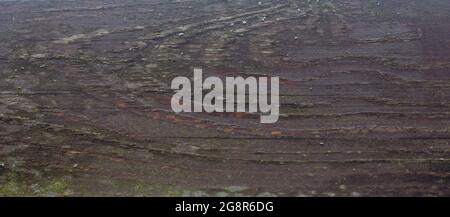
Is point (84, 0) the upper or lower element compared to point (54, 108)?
upper

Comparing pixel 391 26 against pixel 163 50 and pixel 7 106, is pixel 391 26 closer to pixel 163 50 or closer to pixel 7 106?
pixel 163 50

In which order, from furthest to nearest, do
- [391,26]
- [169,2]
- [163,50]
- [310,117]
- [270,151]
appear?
[169,2]
[391,26]
[163,50]
[310,117]
[270,151]

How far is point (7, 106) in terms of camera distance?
2018 mm

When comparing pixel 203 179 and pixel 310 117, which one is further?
pixel 310 117

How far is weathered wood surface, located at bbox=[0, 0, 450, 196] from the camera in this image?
1.63 meters

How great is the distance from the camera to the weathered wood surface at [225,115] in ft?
5.36

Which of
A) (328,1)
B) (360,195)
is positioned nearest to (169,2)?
(328,1)

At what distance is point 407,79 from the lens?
2.10 meters

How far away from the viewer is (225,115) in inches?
74.5

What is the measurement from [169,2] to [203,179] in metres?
1.49
